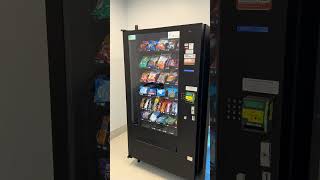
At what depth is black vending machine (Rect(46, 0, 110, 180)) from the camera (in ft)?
1.76

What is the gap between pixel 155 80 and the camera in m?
3.87

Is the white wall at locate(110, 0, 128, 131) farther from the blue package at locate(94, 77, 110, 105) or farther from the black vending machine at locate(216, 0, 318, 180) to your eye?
the blue package at locate(94, 77, 110, 105)

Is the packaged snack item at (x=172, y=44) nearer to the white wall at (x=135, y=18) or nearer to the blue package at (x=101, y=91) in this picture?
the white wall at (x=135, y=18)

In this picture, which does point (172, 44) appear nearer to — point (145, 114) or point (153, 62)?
point (153, 62)

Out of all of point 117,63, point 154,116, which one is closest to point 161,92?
point 154,116

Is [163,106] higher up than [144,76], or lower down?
lower down

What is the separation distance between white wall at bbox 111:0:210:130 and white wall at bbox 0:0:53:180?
4660 millimetres

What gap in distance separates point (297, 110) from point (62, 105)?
1.04 m

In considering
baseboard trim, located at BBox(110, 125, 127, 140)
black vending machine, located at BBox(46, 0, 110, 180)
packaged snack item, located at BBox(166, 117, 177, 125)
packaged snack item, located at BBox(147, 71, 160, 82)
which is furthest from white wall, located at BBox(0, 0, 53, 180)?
baseboard trim, located at BBox(110, 125, 127, 140)

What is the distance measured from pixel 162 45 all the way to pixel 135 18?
6.53ft

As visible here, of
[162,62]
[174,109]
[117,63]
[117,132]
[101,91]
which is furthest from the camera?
[117,132]

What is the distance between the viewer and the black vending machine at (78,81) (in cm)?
54

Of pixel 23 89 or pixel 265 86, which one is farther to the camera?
pixel 265 86

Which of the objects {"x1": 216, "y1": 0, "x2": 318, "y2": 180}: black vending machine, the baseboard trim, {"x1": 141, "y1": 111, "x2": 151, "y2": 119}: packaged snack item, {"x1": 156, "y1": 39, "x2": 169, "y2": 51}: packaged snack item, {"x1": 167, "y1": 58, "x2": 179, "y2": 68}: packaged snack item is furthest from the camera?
the baseboard trim
